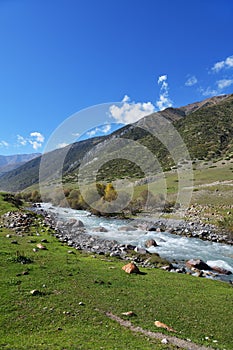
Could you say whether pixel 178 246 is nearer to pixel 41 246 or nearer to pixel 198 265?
pixel 198 265

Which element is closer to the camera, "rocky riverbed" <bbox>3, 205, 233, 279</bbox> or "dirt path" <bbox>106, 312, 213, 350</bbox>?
"dirt path" <bbox>106, 312, 213, 350</bbox>

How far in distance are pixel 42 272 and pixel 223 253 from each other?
53.0 ft

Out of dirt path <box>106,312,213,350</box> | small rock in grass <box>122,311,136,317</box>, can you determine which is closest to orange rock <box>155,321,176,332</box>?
dirt path <box>106,312,213,350</box>

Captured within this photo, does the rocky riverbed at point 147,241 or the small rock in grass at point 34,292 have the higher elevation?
the small rock in grass at point 34,292

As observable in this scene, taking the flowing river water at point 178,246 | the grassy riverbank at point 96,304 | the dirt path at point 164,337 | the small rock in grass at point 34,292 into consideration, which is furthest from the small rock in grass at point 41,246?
the dirt path at point 164,337

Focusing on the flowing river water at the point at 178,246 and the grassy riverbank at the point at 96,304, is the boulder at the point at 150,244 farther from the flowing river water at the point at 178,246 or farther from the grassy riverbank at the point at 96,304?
the grassy riverbank at the point at 96,304

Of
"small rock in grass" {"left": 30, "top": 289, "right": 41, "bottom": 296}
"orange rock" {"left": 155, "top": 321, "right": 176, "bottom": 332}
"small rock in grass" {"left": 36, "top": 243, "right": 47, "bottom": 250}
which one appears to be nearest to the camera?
"orange rock" {"left": 155, "top": 321, "right": 176, "bottom": 332}

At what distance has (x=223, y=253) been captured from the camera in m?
22.5

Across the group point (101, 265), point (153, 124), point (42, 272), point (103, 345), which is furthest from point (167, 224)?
point (153, 124)

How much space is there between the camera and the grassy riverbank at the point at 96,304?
831 centimetres

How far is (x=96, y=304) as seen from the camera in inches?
430

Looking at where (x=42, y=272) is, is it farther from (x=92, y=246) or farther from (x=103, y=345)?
(x=92, y=246)

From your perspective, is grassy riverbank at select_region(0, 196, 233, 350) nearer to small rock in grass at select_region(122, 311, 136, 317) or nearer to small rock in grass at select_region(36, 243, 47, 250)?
small rock in grass at select_region(122, 311, 136, 317)

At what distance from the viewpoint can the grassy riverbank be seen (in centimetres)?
831
